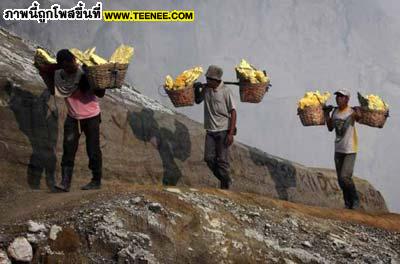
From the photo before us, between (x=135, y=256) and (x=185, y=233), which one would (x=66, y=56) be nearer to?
(x=185, y=233)

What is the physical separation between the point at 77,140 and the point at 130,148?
2.01 m

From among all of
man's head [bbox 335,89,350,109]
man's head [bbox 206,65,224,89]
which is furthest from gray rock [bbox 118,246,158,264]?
man's head [bbox 335,89,350,109]

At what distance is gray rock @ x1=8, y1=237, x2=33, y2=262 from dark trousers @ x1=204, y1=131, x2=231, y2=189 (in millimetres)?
3279

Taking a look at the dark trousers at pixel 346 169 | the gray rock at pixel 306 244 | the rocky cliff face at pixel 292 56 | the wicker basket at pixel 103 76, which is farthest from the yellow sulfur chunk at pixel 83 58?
the rocky cliff face at pixel 292 56

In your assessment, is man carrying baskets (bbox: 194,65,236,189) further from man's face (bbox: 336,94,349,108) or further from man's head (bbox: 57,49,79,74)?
man's head (bbox: 57,49,79,74)

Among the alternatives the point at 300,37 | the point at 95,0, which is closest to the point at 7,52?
the point at 95,0

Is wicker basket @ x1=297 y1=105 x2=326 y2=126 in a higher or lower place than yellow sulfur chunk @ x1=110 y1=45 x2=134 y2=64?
lower

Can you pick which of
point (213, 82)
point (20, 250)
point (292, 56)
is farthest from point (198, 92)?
point (292, 56)

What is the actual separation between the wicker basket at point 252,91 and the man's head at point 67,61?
8.85 feet

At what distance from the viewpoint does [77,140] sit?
730cm

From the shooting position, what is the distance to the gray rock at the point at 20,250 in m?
5.30

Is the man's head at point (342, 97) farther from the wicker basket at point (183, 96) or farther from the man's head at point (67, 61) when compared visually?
the man's head at point (67, 61)

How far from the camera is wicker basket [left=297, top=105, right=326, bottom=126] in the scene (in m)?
9.22

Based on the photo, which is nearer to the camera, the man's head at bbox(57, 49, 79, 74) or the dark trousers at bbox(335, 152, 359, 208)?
the man's head at bbox(57, 49, 79, 74)
